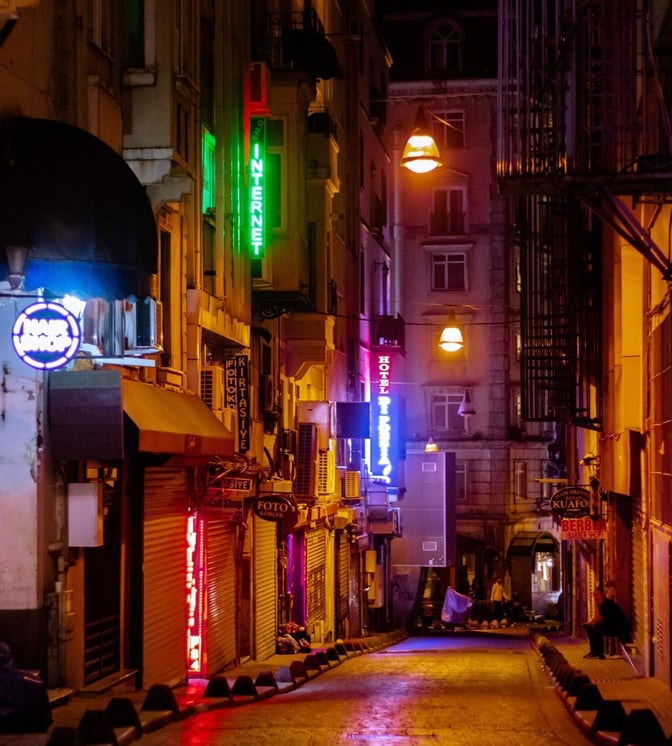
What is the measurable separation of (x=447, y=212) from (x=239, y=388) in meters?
36.7

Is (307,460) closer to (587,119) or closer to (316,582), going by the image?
(316,582)

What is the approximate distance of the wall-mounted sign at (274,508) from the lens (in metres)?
25.4

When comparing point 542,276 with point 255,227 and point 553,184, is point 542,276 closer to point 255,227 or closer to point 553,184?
point 255,227

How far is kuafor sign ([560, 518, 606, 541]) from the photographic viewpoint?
27.7 meters

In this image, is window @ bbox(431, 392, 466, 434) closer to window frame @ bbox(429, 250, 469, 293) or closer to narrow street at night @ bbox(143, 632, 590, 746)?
window frame @ bbox(429, 250, 469, 293)

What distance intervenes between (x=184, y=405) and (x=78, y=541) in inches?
174

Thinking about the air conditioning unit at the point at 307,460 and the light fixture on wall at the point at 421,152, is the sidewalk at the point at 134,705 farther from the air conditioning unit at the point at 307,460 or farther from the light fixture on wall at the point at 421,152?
the light fixture on wall at the point at 421,152

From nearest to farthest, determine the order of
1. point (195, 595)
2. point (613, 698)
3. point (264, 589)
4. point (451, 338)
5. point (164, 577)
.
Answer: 1. point (613, 698)
2. point (164, 577)
3. point (195, 595)
4. point (264, 589)
5. point (451, 338)

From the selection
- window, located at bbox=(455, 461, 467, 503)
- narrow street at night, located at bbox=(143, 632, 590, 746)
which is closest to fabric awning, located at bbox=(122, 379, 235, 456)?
narrow street at night, located at bbox=(143, 632, 590, 746)

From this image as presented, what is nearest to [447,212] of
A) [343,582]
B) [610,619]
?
[343,582]

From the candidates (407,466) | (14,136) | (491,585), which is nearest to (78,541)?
(14,136)

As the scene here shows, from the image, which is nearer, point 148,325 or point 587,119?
point 148,325

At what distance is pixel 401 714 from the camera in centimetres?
1596

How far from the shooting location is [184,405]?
63.1 feet
